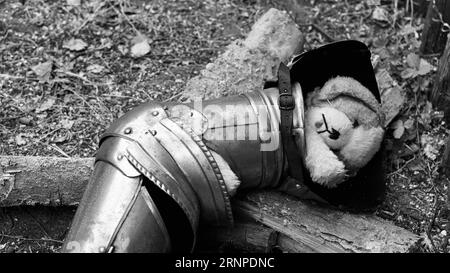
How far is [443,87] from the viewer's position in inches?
86.0

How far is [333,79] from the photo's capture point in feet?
6.16

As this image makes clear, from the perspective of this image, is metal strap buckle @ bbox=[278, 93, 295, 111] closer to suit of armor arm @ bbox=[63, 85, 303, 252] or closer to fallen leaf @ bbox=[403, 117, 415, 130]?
suit of armor arm @ bbox=[63, 85, 303, 252]

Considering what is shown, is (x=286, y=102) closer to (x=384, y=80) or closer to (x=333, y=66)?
(x=333, y=66)

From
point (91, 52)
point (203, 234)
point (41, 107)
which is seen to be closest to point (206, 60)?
point (91, 52)

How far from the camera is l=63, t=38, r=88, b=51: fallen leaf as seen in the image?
8.20 feet

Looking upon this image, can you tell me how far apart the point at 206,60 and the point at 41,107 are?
0.68 m

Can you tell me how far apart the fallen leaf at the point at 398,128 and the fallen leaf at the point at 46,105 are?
4.13ft

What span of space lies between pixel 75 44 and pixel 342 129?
1250 millimetres

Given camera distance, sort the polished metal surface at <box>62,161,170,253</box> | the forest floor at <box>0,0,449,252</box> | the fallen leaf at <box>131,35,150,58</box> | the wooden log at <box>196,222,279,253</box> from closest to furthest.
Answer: the polished metal surface at <box>62,161,170,253</box>, the wooden log at <box>196,222,279,253</box>, the forest floor at <box>0,0,449,252</box>, the fallen leaf at <box>131,35,150,58</box>

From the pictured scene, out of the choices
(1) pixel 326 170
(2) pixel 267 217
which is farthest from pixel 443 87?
(2) pixel 267 217

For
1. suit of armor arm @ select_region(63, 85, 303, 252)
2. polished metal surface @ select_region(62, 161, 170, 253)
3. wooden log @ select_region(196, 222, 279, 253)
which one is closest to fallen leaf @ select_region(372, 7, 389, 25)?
suit of armor arm @ select_region(63, 85, 303, 252)

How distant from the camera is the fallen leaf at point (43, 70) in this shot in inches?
93.9

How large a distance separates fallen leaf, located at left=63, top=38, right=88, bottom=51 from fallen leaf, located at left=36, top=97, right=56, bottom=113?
0.28 meters

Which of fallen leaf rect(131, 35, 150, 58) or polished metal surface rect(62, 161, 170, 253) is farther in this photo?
fallen leaf rect(131, 35, 150, 58)
